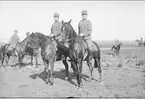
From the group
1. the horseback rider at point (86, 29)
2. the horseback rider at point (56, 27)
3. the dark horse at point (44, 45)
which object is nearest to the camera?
the dark horse at point (44, 45)

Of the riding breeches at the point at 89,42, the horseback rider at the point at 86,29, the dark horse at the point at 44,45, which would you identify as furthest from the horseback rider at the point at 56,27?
the riding breeches at the point at 89,42

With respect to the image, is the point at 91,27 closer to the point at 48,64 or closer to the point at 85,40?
the point at 85,40

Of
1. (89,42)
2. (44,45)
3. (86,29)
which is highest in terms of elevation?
(86,29)

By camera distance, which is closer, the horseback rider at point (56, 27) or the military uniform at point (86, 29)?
the military uniform at point (86, 29)

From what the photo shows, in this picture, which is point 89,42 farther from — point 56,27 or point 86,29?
point 56,27

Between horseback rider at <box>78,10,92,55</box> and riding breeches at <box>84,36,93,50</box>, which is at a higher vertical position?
horseback rider at <box>78,10,92,55</box>

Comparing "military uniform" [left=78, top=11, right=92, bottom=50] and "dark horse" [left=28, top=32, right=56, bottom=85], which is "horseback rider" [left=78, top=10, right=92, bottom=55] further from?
"dark horse" [left=28, top=32, right=56, bottom=85]

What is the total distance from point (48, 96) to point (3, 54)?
10.3 meters

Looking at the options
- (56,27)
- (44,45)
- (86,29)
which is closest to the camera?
(44,45)

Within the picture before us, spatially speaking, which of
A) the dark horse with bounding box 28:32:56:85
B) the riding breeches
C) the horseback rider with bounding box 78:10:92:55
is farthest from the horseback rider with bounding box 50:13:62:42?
the riding breeches

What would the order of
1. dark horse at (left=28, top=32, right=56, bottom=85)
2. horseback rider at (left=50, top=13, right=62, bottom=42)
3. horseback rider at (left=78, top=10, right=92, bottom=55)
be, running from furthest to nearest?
horseback rider at (left=50, top=13, right=62, bottom=42) → horseback rider at (left=78, top=10, right=92, bottom=55) → dark horse at (left=28, top=32, right=56, bottom=85)

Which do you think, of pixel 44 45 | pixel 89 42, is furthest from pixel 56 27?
pixel 89 42

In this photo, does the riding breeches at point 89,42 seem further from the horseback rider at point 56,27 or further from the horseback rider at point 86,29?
the horseback rider at point 56,27

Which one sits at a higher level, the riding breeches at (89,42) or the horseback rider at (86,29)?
the horseback rider at (86,29)
